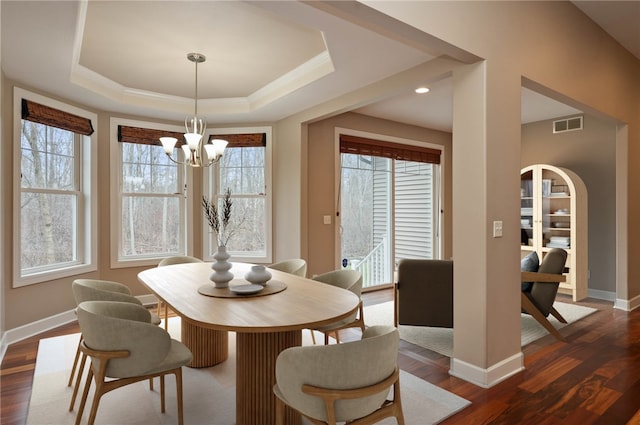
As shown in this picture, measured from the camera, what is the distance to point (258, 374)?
1.94m

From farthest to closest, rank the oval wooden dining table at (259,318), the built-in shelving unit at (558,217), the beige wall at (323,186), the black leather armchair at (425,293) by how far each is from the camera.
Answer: the built-in shelving unit at (558,217) < the beige wall at (323,186) < the black leather armchair at (425,293) < the oval wooden dining table at (259,318)

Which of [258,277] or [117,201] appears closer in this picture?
[258,277]

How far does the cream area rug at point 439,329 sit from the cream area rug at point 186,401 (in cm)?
71

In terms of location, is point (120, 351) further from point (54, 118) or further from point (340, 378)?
point (54, 118)

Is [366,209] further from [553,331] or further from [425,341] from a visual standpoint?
[553,331]

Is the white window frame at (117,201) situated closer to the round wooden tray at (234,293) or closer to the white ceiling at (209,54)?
the white ceiling at (209,54)

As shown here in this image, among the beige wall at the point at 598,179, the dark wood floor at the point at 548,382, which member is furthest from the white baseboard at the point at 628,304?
the dark wood floor at the point at 548,382

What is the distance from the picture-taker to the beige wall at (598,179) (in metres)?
5.05

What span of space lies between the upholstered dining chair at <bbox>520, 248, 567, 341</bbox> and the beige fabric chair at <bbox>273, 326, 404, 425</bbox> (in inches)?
102

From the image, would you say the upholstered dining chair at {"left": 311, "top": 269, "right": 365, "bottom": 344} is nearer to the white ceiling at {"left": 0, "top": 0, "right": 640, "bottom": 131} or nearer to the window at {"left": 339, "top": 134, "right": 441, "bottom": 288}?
the white ceiling at {"left": 0, "top": 0, "right": 640, "bottom": 131}

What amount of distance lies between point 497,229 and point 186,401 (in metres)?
2.37

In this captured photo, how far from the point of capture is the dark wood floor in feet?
7.06

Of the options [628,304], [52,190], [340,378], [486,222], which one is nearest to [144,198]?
[52,190]

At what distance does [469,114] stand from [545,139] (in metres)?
4.03
